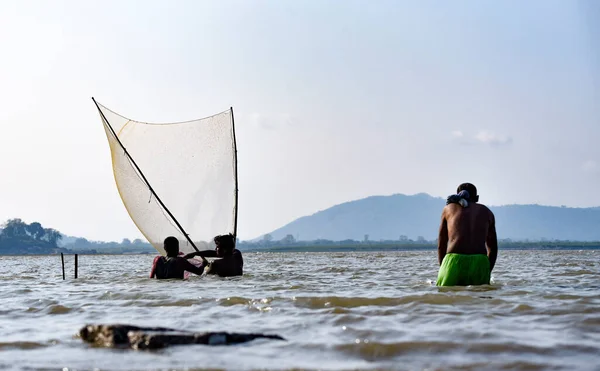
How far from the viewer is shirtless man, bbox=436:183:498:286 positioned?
1251 centimetres

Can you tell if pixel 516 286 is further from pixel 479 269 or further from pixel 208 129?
pixel 208 129

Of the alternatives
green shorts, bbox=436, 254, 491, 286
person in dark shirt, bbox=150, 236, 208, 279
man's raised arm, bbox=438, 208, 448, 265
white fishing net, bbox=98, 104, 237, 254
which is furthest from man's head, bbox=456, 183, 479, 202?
white fishing net, bbox=98, 104, 237, 254

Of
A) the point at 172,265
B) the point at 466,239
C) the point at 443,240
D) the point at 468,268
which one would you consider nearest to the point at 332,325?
the point at 466,239

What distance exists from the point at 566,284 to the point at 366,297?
4.69 m

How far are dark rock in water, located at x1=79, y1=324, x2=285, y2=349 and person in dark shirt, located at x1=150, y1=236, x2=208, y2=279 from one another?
9.21 metres

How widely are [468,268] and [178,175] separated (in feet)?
33.0

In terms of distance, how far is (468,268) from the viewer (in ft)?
41.7

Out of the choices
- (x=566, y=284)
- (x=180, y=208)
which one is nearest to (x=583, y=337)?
(x=566, y=284)

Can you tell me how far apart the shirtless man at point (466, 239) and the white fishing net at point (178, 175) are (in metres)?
8.89

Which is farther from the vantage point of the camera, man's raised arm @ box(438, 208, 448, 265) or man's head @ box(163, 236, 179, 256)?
man's head @ box(163, 236, 179, 256)

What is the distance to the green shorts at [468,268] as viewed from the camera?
41.5 feet

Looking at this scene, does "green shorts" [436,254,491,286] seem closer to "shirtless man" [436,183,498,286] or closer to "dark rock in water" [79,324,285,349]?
"shirtless man" [436,183,498,286]

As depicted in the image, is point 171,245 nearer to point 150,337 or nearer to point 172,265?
point 172,265

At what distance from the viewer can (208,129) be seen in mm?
21047
